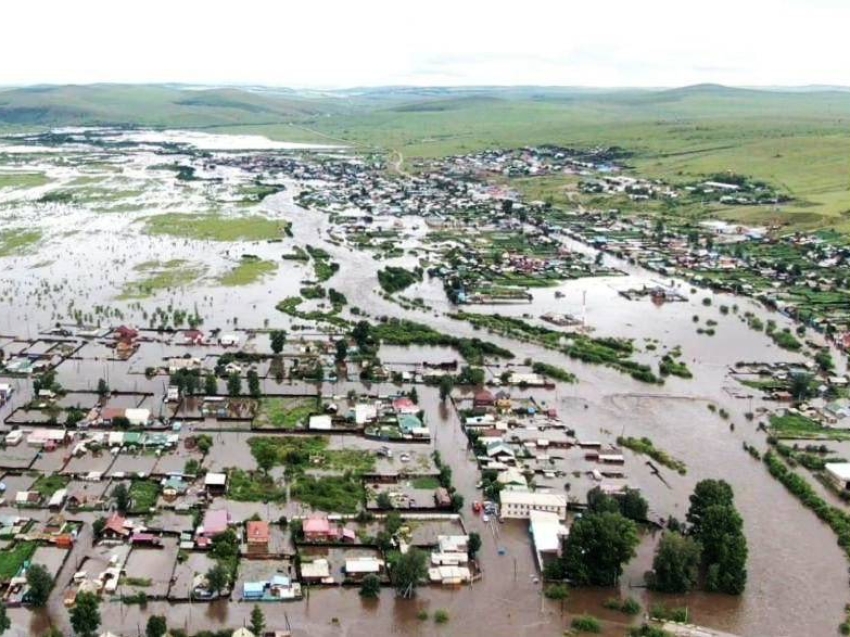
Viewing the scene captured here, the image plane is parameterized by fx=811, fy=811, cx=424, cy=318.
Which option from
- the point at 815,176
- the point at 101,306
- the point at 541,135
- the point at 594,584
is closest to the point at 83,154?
the point at 541,135

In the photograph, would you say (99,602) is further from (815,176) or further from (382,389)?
(815,176)

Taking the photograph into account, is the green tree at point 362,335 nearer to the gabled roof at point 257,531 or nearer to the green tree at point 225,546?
the gabled roof at point 257,531

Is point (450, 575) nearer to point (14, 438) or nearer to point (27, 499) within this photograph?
point (27, 499)

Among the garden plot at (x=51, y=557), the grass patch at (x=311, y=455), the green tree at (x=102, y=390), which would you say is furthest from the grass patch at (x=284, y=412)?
the garden plot at (x=51, y=557)

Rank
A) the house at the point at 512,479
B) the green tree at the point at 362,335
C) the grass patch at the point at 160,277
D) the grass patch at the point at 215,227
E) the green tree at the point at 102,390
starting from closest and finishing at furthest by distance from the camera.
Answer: the house at the point at 512,479 < the green tree at the point at 102,390 < the green tree at the point at 362,335 < the grass patch at the point at 160,277 < the grass patch at the point at 215,227

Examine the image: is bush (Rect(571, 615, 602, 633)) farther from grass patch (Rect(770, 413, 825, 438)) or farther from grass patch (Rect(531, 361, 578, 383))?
grass patch (Rect(531, 361, 578, 383))

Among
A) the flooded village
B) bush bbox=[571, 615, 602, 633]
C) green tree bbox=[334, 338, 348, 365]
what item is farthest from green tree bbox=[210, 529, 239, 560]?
green tree bbox=[334, 338, 348, 365]

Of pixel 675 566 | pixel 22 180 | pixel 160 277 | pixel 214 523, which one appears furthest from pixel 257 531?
pixel 22 180
